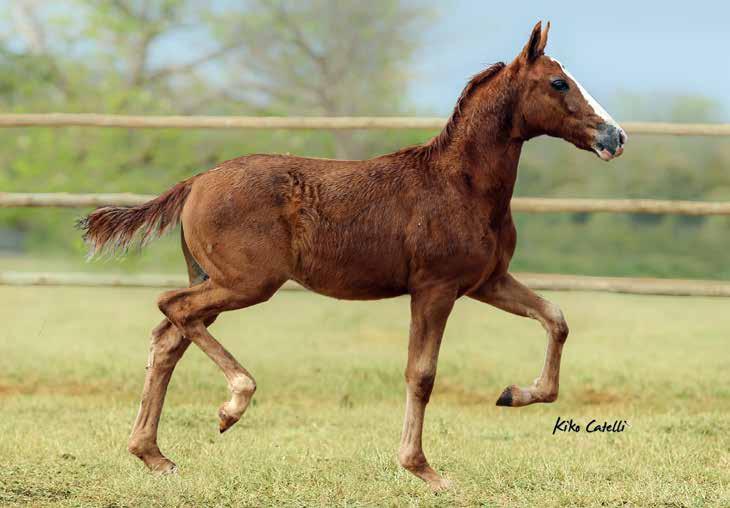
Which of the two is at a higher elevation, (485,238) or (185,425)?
(485,238)

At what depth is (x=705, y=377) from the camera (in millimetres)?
6758

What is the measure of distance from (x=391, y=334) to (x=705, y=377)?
3.35 meters

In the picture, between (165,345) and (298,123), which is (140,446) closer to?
(165,345)

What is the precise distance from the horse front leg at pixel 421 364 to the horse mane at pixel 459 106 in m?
0.61

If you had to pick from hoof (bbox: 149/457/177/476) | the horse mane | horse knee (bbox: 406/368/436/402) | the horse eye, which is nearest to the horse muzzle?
the horse eye

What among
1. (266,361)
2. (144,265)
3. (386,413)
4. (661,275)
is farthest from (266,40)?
(386,413)

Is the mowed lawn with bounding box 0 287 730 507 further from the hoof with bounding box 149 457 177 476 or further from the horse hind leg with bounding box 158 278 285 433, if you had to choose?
the horse hind leg with bounding box 158 278 285 433

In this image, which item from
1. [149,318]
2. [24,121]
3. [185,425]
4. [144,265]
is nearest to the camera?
[185,425]

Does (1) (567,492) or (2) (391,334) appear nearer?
(1) (567,492)

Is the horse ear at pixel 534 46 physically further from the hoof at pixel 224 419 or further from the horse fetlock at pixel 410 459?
the hoof at pixel 224 419

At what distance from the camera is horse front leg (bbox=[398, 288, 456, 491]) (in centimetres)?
376

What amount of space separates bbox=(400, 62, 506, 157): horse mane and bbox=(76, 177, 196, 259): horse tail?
990 millimetres

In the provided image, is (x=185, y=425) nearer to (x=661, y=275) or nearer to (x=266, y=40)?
(x=661, y=275)

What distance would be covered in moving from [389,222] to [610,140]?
892 mm
